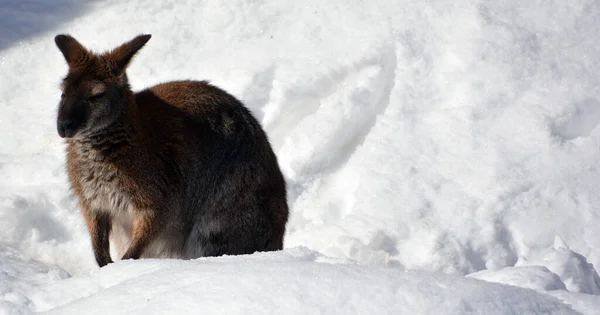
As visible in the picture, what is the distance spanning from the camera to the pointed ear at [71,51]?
5.86 m

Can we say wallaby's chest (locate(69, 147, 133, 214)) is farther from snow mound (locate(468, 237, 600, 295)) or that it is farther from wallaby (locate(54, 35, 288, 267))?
snow mound (locate(468, 237, 600, 295))

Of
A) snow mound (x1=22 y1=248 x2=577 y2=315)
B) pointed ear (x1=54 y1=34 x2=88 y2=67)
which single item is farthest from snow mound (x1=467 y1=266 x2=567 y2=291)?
pointed ear (x1=54 y1=34 x2=88 y2=67)

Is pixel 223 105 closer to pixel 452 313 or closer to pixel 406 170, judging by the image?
pixel 406 170

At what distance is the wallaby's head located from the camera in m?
5.61

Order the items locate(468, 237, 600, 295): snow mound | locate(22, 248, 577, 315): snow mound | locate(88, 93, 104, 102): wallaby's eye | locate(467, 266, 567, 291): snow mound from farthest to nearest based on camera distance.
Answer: locate(468, 237, 600, 295): snow mound → locate(88, 93, 104, 102): wallaby's eye → locate(467, 266, 567, 291): snow mound → locate(22, 248, 577, 315): snow mound

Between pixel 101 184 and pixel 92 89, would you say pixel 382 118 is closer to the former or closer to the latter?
pixel 101 184

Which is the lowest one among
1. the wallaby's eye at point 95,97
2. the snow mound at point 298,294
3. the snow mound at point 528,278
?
the snow mound at point 298,294

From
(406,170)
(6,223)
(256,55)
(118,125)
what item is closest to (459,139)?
(406,170)

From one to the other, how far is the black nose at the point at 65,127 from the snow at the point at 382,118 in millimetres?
800

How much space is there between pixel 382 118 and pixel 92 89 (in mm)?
2839

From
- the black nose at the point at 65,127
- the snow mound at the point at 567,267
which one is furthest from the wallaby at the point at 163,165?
the snow mound at the point at 567,267

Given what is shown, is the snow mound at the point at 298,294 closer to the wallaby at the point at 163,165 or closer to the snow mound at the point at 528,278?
the snow mound at the point at 528,278

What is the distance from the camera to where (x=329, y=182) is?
7512 mm

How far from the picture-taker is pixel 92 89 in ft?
18.8
